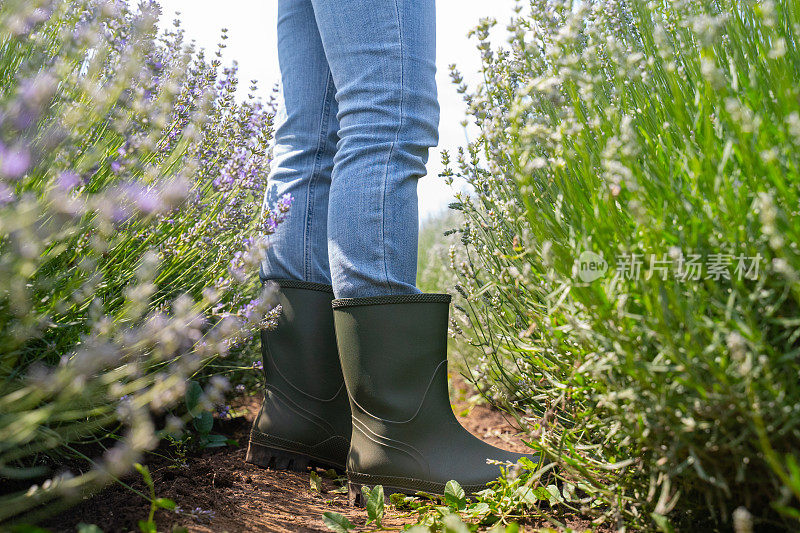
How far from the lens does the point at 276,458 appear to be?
166 cm

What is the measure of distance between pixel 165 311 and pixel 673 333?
1.00m

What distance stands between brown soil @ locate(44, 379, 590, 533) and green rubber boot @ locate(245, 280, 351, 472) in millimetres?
61

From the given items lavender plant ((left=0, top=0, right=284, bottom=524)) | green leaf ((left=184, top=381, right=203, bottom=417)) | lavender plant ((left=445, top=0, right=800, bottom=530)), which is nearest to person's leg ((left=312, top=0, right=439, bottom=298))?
lavender plant ((left=0, top=0, right=284, bottom=524))

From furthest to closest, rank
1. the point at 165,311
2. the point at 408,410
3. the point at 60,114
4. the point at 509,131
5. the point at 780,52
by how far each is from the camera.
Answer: the point at 408,410
the point at 165,311
the point at 60,114
the point at 509,131
the point at 780,52

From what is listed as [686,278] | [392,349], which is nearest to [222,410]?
[392,349]

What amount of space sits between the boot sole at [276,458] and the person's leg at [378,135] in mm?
541

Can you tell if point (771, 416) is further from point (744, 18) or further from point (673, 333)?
point (744, 18)

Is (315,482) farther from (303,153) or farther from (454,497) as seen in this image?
(303,153)

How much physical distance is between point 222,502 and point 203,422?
1.48 feet

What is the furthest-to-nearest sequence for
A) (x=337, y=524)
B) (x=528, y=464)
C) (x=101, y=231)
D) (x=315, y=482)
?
(x=315, y=482) < (x=528, y=464) < (x=337, y=524) < (x=101, y=231)

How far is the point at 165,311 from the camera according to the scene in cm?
126

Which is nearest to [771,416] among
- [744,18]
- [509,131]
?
[509,131]

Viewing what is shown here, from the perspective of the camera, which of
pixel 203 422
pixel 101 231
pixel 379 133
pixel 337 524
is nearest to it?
pixel 101 231

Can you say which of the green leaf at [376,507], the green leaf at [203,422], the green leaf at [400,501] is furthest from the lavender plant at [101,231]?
the green leaf at [400,501]
